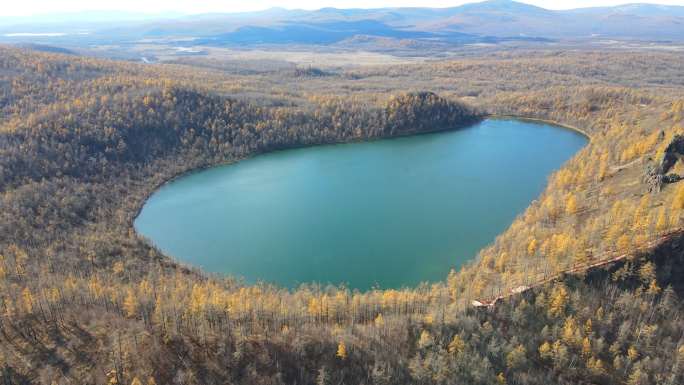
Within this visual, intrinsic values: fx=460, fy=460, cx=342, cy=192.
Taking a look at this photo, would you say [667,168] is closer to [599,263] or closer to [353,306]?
[599,263]

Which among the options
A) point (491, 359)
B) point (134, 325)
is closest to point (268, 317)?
point (134, 325)

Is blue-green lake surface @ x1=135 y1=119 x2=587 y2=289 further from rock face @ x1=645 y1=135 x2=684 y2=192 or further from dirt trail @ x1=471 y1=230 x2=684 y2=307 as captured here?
rock face @ x1=645 y1=135 x2=684 y2=192

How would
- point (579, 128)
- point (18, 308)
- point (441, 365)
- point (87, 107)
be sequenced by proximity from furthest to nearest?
point (579, 128), point (87, 107), point (18, 308), point (441, 365)

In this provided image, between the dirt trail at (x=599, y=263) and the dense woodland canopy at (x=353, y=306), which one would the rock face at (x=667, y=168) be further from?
the dirt trail at (x=599, y=263)

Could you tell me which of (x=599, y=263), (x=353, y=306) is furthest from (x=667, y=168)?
(x=353, y=306)

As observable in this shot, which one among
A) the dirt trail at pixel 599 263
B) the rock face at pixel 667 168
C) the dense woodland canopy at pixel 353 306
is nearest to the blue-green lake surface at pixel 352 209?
the dense woodland canopy at pixel 353 306

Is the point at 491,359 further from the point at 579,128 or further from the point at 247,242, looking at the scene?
the point at 579,128

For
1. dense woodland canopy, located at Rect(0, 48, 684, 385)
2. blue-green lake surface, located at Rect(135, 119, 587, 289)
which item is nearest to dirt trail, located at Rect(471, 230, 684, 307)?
dense woodland canopy, located at Rect(0, 48, 684, 385)
